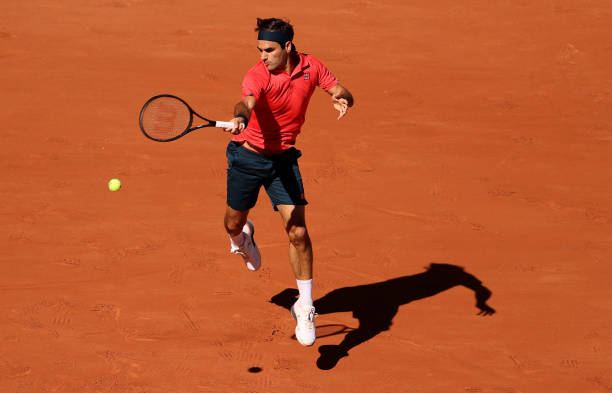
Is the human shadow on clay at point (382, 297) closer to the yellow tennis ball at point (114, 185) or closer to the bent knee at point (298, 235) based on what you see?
the bent knee at point (298, 235)

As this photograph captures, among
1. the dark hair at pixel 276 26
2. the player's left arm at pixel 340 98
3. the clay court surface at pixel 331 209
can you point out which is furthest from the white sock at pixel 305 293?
the dark hair at pixel 276 26

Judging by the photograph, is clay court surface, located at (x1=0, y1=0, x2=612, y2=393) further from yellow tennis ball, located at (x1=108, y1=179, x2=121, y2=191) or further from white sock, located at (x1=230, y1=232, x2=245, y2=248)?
white sock, located at (x1=230, y1=232, x2=245, y2=248)

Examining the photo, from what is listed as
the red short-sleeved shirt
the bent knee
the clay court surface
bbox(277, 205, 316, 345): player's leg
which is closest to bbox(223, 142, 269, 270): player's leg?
the red short-sleeved shirt

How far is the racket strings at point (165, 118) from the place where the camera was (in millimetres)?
6500

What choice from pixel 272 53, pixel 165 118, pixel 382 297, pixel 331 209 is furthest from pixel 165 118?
pixel 331 209

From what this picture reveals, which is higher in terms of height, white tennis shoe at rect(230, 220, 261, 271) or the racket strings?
the racket strings

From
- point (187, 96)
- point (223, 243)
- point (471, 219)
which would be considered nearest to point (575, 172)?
point (471, 219)

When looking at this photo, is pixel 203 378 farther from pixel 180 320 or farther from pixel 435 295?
pixel 435 295

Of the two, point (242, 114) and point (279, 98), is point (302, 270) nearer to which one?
point (279, 98)

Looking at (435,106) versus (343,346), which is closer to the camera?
(343,346)

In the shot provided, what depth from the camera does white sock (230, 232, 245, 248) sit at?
754cm

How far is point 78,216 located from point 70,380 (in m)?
3.07

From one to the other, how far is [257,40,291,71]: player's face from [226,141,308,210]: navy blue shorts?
746 millimetres

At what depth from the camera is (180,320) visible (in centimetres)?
736
